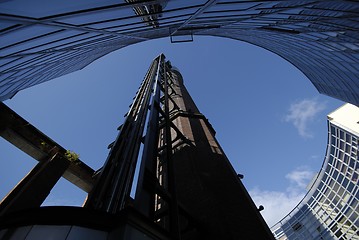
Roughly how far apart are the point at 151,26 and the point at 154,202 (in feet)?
19.3

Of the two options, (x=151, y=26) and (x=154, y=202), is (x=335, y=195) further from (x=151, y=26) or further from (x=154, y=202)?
(x=154, y=202)

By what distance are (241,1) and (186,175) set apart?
5183mm

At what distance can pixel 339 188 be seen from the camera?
92.2 feet

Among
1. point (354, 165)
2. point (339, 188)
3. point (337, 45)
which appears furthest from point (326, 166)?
point (337, 45)

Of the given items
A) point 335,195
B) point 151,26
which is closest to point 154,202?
point 151,26

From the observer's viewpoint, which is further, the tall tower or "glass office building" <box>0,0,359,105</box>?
"glass office building" <box>0,0,359,105</box>

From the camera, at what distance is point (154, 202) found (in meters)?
3.97

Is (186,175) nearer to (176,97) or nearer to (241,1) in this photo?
(241,1)

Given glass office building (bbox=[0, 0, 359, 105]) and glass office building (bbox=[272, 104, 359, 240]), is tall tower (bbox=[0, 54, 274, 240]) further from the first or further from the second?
glass office building (bbox=[272, 104, 359, 240])

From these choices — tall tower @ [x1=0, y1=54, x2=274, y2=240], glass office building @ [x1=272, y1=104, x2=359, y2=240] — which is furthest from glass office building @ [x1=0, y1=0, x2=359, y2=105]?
glass office building @ [x1=272, y1=104, x2=359, y2=240]

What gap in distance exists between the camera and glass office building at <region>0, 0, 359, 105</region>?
3102 mm

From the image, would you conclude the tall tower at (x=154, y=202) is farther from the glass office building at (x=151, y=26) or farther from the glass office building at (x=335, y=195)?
the glass office building at (x=335, y=195)

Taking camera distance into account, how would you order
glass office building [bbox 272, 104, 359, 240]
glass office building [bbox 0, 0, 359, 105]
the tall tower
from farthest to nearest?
1. glass office building [bbox 272, 104, 359, 240]
2. glass office building [bbox 0, 0, 359, 105]
3. the tall tower

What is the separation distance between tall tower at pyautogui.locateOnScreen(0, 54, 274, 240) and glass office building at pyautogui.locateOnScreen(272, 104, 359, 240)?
2518 cm
